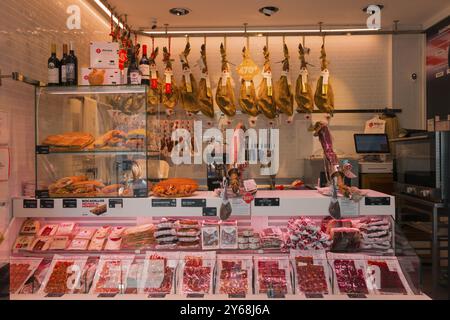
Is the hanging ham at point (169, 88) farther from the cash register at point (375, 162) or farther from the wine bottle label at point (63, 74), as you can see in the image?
the wine bottle label at point (63, 74)

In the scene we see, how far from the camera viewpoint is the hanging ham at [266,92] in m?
5.93

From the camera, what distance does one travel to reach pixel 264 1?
496 cm

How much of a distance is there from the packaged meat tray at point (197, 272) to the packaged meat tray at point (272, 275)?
28cm

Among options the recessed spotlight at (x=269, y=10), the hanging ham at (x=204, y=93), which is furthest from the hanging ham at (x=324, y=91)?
the hanging ham at (x=204, y=93)

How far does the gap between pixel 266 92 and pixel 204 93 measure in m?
0.87

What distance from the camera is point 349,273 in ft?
8.57

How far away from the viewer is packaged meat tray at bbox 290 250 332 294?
253cm

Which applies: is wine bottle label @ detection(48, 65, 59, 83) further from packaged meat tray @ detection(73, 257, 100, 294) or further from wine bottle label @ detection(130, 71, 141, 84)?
packaged meat tray @ detection(73, 257, 100, 294)

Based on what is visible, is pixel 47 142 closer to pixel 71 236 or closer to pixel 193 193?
pixel 71 236

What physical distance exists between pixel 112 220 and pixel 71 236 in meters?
0.28

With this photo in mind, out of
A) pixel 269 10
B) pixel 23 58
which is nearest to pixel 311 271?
pixel 23 58

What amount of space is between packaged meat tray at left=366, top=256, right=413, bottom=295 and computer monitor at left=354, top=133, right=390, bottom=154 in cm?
348

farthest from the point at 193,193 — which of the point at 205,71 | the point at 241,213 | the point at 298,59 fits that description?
the point at 298,59

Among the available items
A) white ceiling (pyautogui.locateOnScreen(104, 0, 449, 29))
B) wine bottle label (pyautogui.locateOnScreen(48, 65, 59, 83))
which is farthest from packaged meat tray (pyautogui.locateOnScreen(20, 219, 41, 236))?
white ceiling (pyautogui.locateOnScreen(104, 0, 449, 29))
